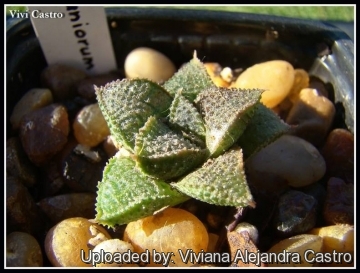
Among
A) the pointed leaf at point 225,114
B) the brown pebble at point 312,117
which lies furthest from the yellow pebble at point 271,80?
the pointed leaf at point 225,114

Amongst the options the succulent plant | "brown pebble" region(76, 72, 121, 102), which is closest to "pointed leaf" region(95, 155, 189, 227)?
the succulent plant

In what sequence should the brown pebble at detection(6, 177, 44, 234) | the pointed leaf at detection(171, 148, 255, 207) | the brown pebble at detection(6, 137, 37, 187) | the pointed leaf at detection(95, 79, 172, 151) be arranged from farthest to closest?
the brown pebble at detection(6, 137, 37, 187) < the brown pebble at detection(6, 177, 44, 234) < the pointed leaf at detection(95, 79, 172, 151) < the pointed leaf at detection(171, 148, 255, 207)

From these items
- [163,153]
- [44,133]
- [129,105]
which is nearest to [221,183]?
[163,153]

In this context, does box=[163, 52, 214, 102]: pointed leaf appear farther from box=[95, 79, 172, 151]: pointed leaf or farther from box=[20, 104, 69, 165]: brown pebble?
box=[20, 104, 69, 165]: brown pebble

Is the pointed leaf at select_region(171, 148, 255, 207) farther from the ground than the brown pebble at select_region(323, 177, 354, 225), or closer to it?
farther from the ground

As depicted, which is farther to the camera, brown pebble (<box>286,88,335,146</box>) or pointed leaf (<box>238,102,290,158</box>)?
brown pebble (<box>286,88,335,146</box>)
